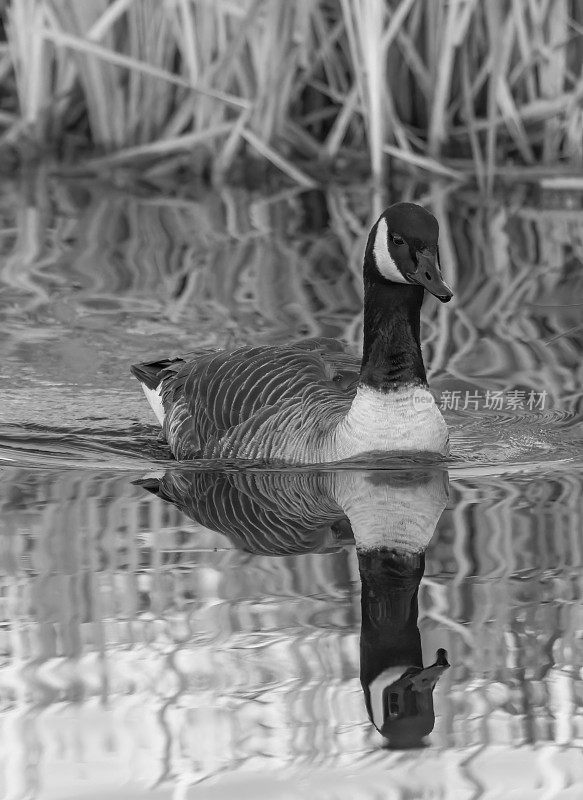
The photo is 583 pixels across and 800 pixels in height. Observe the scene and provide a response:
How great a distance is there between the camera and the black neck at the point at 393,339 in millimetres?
6637

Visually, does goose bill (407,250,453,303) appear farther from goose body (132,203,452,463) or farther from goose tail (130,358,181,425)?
goose tail (130,358,181,425)

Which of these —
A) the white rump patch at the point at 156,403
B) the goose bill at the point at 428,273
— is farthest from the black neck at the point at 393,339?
the white rump patch at the point at 156,403

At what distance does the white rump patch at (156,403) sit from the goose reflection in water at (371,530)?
0.78 m

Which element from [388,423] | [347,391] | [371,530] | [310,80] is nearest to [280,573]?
[371,530]

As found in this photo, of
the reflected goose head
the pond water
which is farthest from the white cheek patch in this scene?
the reflected goose head

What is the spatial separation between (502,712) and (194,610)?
1202mm

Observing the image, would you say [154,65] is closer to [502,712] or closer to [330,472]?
[330,472]

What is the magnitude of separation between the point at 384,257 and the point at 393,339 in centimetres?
38

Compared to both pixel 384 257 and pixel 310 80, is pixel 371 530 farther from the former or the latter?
pixel 310 80

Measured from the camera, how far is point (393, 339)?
21.8ft

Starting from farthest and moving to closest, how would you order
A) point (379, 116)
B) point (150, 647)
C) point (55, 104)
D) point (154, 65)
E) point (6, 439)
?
point (55, 104) < point (154, 65) < point (379, 116) < point (6, 439) < point (150, 647)

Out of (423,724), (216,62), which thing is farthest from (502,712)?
(216,62)

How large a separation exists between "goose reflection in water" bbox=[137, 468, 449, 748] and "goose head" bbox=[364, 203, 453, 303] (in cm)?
92

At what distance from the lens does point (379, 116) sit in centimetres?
1255
